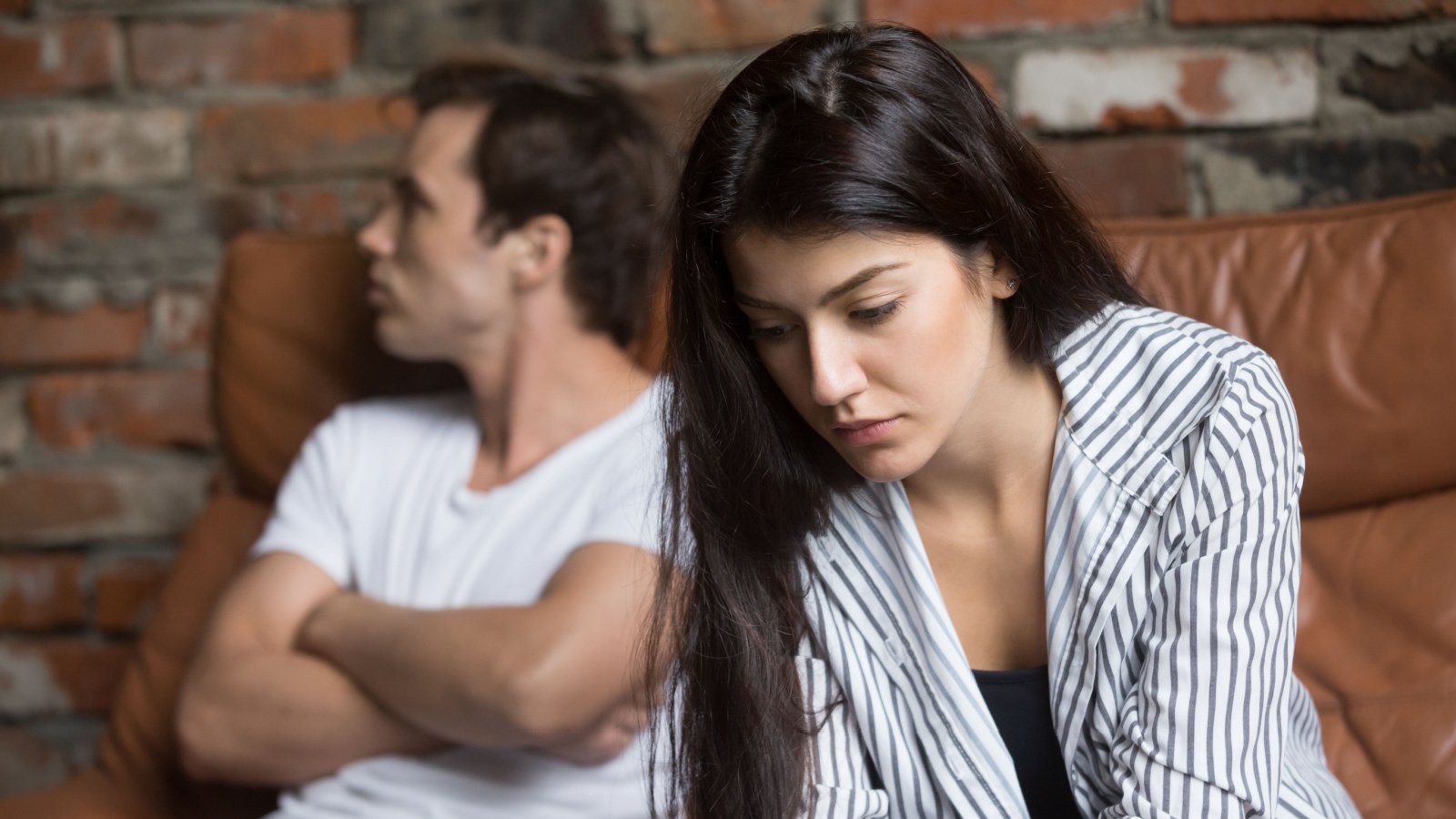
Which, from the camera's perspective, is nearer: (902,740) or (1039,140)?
(902,740)

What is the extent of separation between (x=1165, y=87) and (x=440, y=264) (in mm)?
923

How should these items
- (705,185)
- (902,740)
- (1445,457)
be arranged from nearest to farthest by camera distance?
(705,185)
(902,740)
(1445,457)

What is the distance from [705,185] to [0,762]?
67.1 inches

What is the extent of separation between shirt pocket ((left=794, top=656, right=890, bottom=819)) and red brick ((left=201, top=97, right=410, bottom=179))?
44.1 inches

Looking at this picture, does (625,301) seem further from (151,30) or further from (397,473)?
(151,30)

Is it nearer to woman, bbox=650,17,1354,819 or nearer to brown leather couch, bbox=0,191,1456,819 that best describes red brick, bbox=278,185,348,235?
brown leather couch, bbox=0,191,1456,819

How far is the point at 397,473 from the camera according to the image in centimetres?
152

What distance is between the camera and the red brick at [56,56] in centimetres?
186

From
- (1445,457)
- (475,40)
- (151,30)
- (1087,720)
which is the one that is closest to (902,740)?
(1087,720)

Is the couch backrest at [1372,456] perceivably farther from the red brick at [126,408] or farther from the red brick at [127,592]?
the red brick at [127,592]

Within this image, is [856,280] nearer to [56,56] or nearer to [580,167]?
[580,167]

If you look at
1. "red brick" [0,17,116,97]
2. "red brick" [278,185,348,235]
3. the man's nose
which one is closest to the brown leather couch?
the man's nose

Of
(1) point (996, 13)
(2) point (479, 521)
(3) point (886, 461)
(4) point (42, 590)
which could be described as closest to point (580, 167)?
(2) point (479, 521)

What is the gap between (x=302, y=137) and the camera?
1.83 meters
